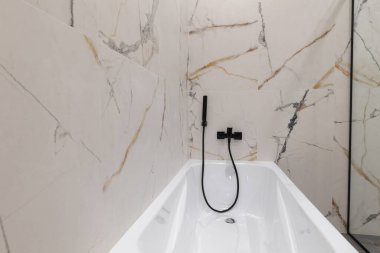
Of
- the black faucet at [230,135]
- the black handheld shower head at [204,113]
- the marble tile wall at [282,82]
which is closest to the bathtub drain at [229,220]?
the marble tile wall at [282,82]

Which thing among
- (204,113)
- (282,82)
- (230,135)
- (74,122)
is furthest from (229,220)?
(74,122)

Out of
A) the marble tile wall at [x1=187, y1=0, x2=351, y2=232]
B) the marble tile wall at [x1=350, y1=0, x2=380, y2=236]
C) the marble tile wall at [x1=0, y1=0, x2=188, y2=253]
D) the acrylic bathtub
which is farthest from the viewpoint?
the marble tile wall at [x1=187, y1=0, x2=351, y2=232]

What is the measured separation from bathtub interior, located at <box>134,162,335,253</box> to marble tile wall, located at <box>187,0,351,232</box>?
0.20 m

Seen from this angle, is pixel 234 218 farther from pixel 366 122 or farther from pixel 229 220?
pixel 366 122

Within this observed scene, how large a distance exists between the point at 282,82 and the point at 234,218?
0.97 meters

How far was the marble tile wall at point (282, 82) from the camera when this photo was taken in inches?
61.8

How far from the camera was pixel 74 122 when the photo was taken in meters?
0.49

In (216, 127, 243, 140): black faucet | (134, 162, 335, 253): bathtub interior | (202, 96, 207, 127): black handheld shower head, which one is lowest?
(134, 162, 335, 253): bathtub interior

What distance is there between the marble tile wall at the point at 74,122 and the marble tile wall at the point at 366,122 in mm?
1302

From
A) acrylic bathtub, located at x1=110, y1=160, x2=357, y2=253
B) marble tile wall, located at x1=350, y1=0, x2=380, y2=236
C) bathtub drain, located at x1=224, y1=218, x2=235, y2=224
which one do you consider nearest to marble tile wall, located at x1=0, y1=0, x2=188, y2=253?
acrylic bathtub, located at x1=110, y1=160, x2=357, y2=253

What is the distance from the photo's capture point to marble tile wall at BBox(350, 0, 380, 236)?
1371 mm

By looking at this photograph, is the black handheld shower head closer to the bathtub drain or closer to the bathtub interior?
the bathtub interior

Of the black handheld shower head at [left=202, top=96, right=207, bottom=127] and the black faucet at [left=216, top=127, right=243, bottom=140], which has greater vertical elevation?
the black handheld shower head at [left=202, top=96, right=207, bottom=127]

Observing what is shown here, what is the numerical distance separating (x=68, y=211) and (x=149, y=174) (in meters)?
0.47
